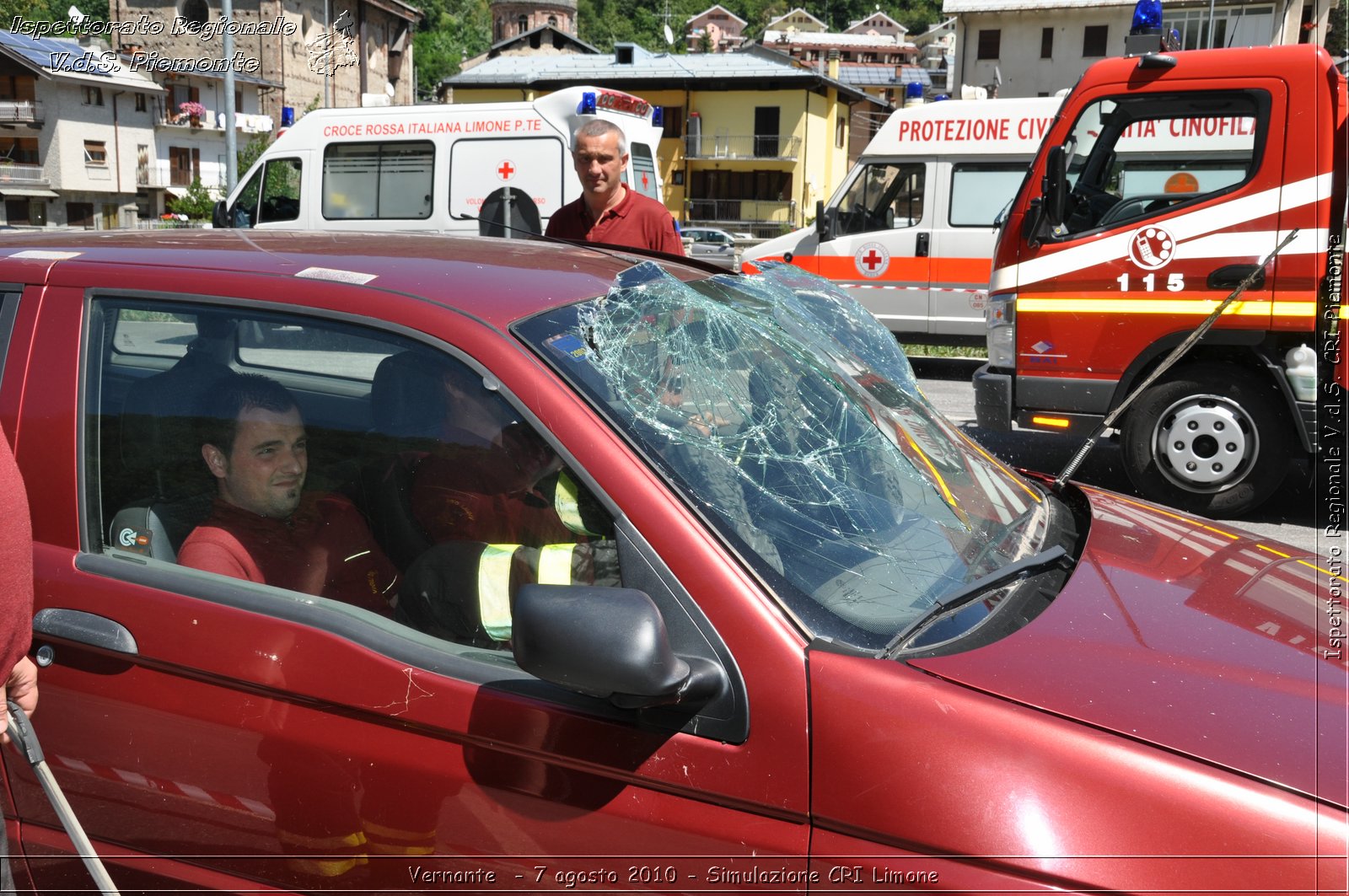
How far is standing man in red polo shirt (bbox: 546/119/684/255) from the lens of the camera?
194 inches

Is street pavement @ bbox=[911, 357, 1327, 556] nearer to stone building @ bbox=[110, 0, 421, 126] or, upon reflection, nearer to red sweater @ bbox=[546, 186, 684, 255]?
red sweater @ bbox=[546, 186, 684, 255]

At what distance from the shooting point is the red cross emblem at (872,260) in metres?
11.6

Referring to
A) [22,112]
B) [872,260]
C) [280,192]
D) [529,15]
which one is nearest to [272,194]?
[280,192]

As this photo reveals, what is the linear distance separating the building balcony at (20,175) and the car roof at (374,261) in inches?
1969

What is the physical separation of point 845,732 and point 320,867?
2.88 feet

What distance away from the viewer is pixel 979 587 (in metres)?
1.84

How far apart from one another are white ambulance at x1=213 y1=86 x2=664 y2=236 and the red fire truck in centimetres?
571

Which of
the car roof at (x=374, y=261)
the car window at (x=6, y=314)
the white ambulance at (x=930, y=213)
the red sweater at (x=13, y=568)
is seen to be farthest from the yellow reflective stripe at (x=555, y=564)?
the white ambulance at (x=930, y=213)

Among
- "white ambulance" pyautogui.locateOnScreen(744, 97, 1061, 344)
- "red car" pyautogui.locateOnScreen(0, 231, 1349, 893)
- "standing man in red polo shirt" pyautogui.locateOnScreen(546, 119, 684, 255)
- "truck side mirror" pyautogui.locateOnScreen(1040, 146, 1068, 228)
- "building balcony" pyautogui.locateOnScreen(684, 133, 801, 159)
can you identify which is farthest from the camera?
"building balcony" pyautogui.locateOnScreen(684, 133, 801, 159)

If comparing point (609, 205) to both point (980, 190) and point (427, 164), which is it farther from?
point (427, 164)

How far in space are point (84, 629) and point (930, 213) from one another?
411 inches

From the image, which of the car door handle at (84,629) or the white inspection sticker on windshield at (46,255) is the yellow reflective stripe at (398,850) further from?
the white inspection sticker on windshield at (46,255)

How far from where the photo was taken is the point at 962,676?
1.55m

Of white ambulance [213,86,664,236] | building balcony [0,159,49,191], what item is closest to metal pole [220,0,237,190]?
white ambulance [213,86,664,236]
